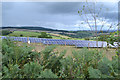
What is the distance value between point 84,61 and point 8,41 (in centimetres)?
186

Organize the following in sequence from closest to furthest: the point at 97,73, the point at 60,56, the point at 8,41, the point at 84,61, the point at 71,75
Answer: the point at 97,73
the point at 71,75
the point at 84,61
the point at 60,56
the point at 8,41

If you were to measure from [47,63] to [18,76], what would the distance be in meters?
0.40

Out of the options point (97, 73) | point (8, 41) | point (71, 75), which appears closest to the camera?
point (97, 73)

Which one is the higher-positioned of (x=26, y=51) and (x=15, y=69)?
(x=26, y=51)

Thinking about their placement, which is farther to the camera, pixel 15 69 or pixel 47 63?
pixel 47 63

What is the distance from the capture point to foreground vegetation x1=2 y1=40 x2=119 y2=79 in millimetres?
1267

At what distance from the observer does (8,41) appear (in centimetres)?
274

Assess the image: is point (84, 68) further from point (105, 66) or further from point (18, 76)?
point (18, 76)

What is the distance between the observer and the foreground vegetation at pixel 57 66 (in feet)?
4.16

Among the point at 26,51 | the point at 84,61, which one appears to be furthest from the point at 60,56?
the point at 26,51

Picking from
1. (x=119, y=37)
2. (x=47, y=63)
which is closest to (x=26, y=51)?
(x=47, y=63)

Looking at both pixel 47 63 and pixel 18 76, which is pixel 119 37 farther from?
pixel 18 76

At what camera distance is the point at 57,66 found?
1773 mm

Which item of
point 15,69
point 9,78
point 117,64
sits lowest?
point 9,78
